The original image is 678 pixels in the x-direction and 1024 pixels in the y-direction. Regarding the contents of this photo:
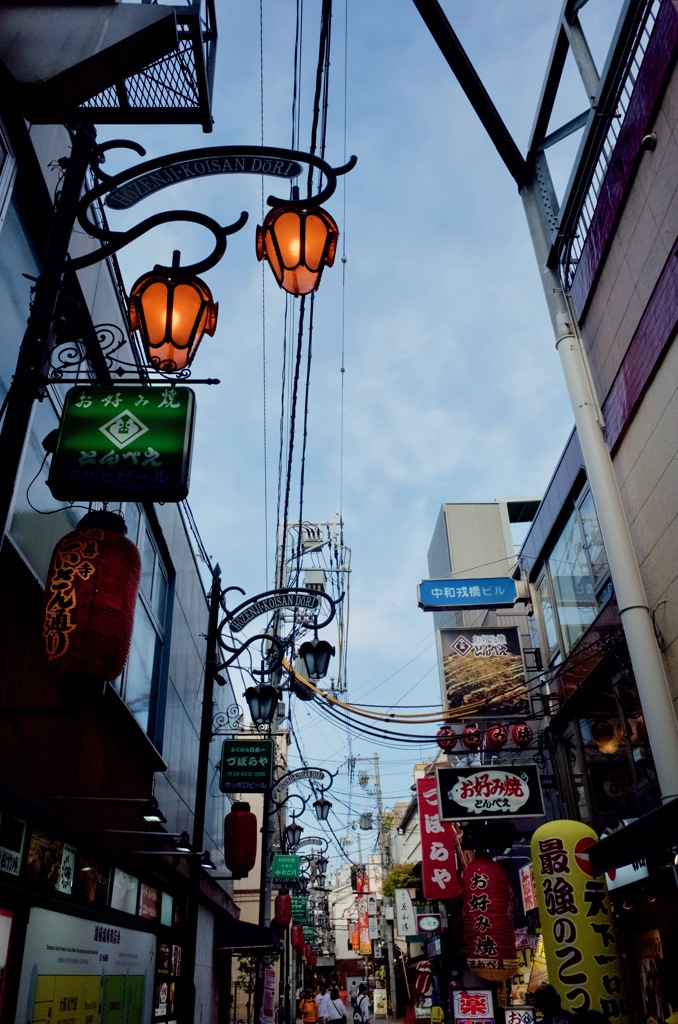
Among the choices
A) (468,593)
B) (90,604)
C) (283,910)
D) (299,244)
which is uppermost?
(468,593)

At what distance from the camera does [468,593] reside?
67.4 feet

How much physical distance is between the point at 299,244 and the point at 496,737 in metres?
15.0

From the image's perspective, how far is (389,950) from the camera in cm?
5569

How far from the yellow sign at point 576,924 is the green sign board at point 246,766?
763 centimetres

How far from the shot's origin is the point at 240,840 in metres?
16.1

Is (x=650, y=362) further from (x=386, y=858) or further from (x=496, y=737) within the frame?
(x=386, y=858)

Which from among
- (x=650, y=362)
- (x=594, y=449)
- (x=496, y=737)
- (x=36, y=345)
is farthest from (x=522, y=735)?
(x=36, y=345)

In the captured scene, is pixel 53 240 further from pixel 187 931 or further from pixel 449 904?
pixel 449 904

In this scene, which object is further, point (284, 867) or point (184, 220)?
point (284, 867)

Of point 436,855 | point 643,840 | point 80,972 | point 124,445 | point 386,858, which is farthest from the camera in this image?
point 386,858

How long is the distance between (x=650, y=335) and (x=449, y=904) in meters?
28.0

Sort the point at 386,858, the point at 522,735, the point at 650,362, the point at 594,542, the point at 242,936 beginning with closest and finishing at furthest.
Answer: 1. the point at 650,362
2. the point at 594,542
3. the point at 522,735
4. the point at 242,936
5. the point at 386,858

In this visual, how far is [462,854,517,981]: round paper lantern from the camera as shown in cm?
1438

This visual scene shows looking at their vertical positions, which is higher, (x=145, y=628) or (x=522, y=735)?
(x=145, y=628)
